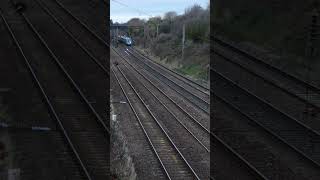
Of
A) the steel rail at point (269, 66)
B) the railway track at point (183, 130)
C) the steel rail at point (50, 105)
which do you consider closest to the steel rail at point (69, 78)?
the steel rail at point (50, 105)

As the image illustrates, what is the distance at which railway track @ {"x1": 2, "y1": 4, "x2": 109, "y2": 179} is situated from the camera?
415 inches

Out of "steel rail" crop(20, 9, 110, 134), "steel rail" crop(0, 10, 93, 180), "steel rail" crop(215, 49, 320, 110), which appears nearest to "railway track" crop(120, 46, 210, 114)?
"steel rail" crop(215, 49, 320, 110)

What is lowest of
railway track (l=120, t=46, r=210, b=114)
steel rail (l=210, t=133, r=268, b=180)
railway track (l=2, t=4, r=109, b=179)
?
railway track (l=120, t=46, r=210, b=114)

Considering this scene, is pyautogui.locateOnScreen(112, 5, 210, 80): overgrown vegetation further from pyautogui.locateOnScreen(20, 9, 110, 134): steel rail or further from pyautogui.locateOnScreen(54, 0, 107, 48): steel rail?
pyautogui.locateOnScreen(20, 9, 110, 134): steel rail

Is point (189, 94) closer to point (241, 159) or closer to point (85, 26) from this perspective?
point (85, 26)

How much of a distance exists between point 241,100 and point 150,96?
23.1 feet

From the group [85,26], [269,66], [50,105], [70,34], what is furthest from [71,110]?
[85,26]

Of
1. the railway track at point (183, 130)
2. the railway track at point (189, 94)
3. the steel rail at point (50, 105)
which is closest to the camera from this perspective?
the steel rail at point (50, 105)

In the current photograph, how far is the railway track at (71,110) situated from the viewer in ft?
34.6

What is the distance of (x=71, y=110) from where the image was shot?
13242 mm

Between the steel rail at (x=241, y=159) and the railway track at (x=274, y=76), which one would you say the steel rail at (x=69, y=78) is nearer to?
the steel rail at (x=241, y=159)

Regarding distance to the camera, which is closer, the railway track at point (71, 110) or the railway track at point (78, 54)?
the railway track at point (71, 110)

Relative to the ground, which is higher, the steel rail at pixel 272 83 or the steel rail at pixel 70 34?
the steel rail at pixel 70 34

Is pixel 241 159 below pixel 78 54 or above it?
below
